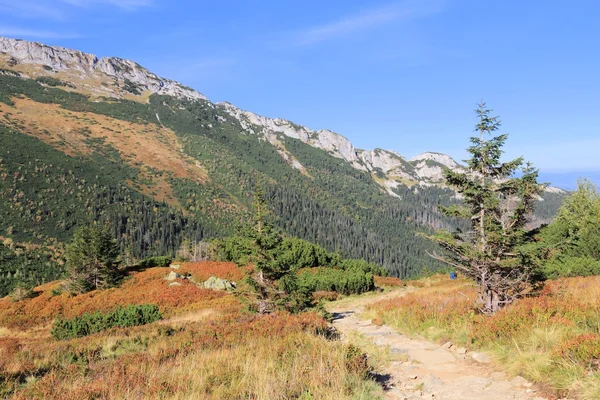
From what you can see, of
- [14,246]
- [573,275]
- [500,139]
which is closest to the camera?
[500,139]

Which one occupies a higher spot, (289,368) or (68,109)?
(68,109)

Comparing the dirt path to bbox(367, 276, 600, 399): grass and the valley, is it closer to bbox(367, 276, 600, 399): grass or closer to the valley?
the valley

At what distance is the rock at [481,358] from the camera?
7423 mm

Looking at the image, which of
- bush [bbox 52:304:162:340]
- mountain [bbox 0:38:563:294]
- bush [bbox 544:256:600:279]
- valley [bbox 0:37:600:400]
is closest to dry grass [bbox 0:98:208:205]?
mountain [bbox 0:38:563:294]

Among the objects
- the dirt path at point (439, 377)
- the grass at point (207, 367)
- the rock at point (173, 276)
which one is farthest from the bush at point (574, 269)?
the rock at point (173, 276)

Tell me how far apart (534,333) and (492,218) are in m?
3.96

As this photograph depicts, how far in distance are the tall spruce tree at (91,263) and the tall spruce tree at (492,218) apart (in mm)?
30628

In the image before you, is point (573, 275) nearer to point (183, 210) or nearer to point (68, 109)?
point (183, 210)

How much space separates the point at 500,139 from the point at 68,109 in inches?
8495

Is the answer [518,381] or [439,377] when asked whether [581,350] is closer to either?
[518,381]

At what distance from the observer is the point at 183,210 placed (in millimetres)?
135875

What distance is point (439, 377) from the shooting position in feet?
22.1

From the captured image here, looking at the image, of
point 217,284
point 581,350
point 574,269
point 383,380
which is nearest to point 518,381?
point 581,350

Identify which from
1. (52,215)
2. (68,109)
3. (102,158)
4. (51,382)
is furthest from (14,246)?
(68,109)
